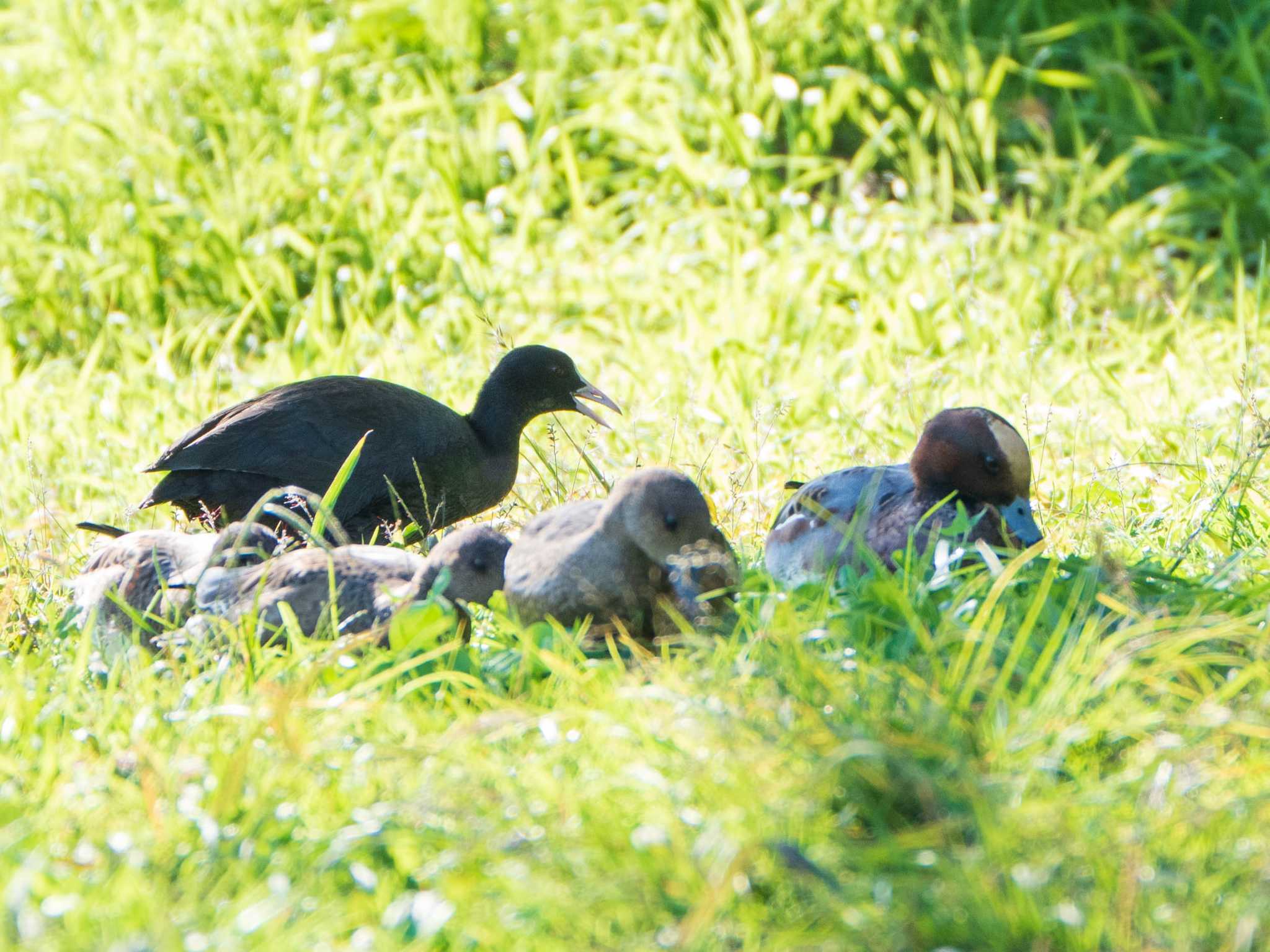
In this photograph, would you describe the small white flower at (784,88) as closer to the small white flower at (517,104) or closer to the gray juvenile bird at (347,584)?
the small white flower at (517,104)

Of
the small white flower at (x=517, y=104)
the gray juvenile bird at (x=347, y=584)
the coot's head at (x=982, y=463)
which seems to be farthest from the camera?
the small white flower at (x=517, y=104)

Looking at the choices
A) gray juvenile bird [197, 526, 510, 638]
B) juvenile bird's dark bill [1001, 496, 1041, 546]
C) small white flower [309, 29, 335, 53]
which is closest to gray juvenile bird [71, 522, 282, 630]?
gray juvenile bird [197, 526, 510, 638]

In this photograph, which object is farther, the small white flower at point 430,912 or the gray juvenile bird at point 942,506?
the gray juvenile bird at point 942,506

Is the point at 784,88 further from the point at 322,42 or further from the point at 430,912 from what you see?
the point at 430,912

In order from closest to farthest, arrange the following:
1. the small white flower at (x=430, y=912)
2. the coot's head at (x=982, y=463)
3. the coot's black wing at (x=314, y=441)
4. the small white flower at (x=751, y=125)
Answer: the small white flower at (x=430, y=912)
the coot's head at (x=982, y=463)
the coot's black wing at (x=314, y=441)
the small white flower at (x=751, y=125)

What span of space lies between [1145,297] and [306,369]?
3.54 m

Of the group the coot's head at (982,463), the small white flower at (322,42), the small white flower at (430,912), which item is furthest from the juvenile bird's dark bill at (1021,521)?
the small white flower at (322,42)

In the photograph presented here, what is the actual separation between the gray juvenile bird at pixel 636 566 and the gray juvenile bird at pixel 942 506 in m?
0.41

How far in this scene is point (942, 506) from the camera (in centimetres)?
373

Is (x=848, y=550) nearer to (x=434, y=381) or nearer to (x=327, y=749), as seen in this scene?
(x=327, y=749)

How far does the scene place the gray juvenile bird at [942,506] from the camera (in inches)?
148

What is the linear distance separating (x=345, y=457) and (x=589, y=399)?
3.36ft

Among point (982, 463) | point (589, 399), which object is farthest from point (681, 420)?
point (982, 463)

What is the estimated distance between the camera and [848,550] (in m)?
3.76
